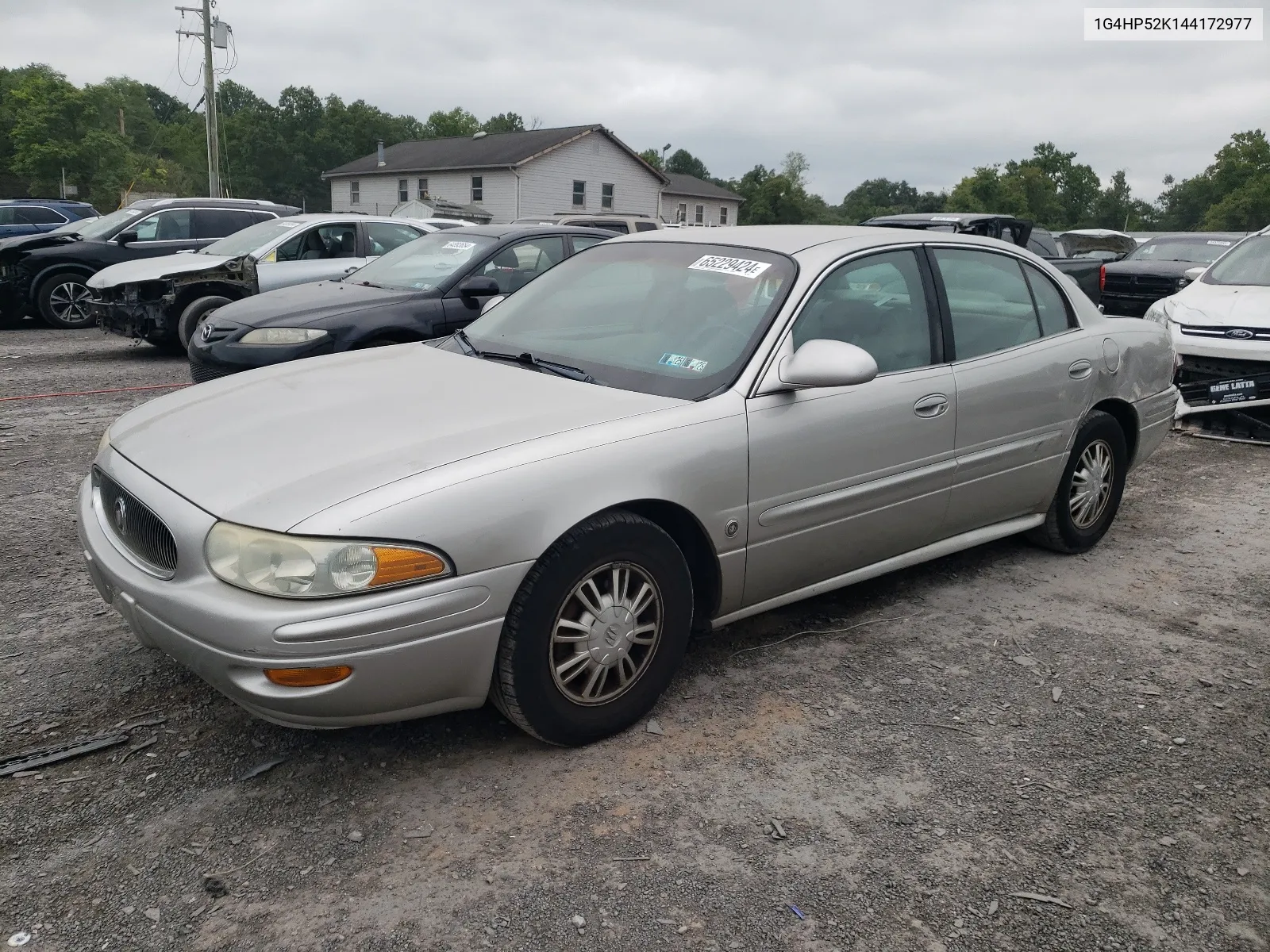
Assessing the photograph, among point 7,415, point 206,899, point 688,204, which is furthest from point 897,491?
point 688,204

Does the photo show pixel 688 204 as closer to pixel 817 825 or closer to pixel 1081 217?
pixel 1081 217

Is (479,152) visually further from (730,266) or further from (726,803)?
(726,803)

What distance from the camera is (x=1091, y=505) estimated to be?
16.1ft

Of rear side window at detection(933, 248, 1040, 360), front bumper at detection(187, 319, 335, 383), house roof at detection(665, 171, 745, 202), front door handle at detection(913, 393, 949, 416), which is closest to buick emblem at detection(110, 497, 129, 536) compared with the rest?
front door handle at detection(913, 393, 949, 416)

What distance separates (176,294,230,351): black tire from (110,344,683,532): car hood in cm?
698

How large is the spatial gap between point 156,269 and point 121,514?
8.21m

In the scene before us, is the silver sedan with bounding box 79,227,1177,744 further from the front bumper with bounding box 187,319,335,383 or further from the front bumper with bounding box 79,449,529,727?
the front bumper with bounding box 187,319,335,383

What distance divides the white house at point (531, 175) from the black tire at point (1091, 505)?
38.8 m

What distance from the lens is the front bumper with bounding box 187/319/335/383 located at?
682cm

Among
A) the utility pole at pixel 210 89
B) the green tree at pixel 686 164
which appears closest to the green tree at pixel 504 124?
the green tree at pixel 686 164

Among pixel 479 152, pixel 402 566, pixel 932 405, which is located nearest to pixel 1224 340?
pixel 932 405

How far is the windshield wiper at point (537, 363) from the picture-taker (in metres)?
3.51

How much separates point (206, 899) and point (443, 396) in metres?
1.63

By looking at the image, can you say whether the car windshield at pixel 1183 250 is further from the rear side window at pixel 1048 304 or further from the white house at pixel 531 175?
the white house at pixel 531 175
